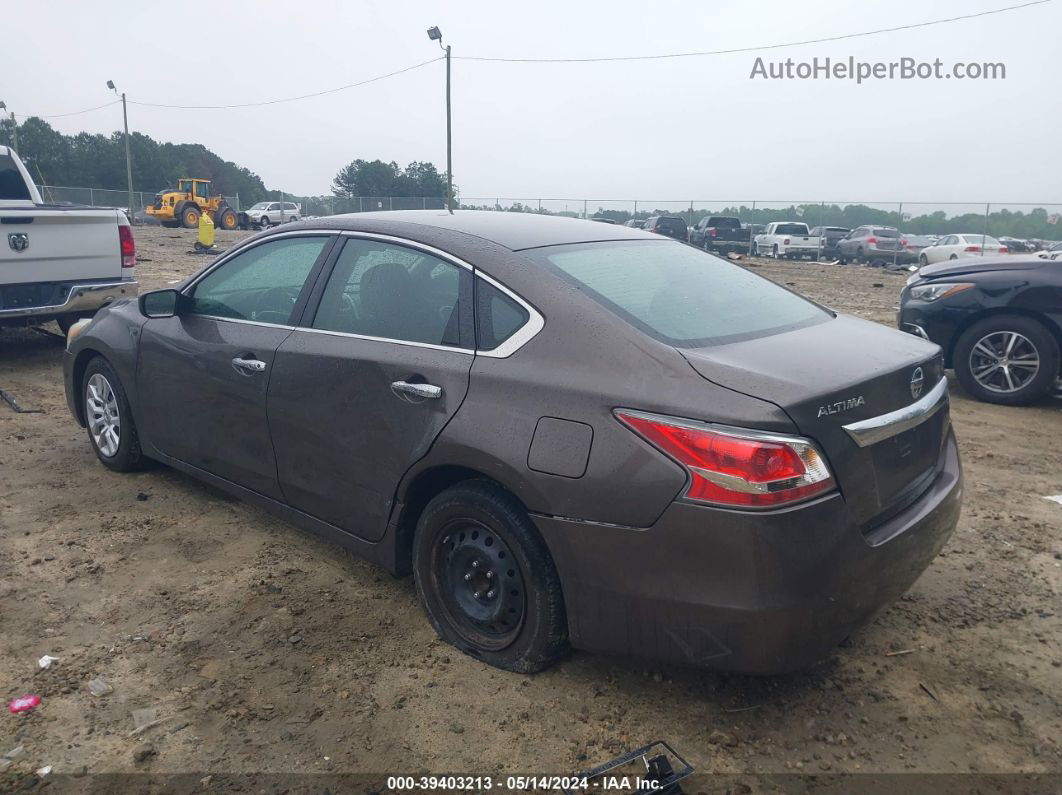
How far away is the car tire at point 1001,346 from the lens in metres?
6.65

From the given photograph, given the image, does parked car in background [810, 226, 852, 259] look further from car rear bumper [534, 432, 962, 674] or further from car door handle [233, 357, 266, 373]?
car rear bumper [534, 432, 962, 674]

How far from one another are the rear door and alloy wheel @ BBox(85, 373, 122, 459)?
5.72ft

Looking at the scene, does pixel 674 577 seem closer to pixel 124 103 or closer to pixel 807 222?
pixel 807 222

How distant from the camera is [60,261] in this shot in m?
7.25

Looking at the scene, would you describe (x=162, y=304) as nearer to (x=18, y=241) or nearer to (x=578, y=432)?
(x=578, y=432)

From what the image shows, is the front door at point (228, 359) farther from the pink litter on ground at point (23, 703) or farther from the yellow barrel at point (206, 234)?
the yellow barrel at point (206, 234)

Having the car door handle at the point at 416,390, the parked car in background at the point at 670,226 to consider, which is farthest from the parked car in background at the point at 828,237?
the car door handle at the point at 416,390

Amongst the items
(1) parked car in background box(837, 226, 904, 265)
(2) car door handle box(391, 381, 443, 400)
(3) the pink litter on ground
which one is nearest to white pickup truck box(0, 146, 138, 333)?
(3) the pink litter on ground

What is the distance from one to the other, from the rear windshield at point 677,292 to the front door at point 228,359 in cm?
125

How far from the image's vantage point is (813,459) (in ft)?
7.82

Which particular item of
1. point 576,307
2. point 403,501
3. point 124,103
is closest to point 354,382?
point 403,501

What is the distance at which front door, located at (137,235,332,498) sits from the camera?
3729mm

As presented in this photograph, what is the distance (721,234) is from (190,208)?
23715 millimetres

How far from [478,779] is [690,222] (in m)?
35.5
